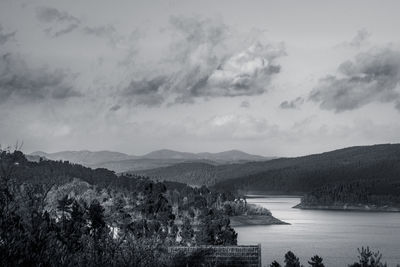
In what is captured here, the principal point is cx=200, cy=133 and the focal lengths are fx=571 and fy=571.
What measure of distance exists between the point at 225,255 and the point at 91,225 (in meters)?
32.6

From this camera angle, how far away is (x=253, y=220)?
16075 cm

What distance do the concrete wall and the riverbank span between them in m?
118

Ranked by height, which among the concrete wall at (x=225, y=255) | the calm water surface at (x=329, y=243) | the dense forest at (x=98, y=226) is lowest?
the calm water surface at (x=329, y=243)

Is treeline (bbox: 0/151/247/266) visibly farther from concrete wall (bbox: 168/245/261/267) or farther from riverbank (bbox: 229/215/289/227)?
riverbank (bbox: 229/215/289/227)

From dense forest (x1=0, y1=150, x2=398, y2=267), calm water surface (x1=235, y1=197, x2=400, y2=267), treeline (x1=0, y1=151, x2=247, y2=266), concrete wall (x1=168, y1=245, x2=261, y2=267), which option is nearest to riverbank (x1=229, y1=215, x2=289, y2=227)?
dense forest (x1=0, y1=150, x2=398, y2=267)

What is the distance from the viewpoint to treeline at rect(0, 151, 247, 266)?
16125 millimetres

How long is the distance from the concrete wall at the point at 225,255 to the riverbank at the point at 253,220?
388 ft

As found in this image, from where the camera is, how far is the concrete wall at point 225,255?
34.5m

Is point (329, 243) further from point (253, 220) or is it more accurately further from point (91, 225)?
point (253, 220)

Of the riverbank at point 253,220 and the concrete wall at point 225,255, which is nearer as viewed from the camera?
the concrete wall at point 225,255

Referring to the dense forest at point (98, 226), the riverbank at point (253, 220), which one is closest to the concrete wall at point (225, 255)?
the dense forest at point (98, 226)

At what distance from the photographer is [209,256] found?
116ft

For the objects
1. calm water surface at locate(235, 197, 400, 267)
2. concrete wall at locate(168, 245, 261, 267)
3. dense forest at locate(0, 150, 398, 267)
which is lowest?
calm water surface at locate(235, 197, 400, 267)

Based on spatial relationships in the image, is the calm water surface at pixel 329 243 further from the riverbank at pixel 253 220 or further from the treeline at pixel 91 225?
the riverbank at pixel 253 220
